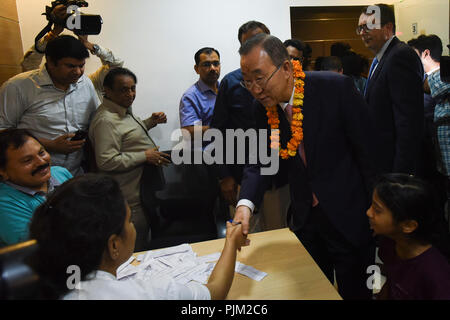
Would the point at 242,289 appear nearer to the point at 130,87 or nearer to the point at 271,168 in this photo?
the point at 271,168

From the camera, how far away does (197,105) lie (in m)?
2.96

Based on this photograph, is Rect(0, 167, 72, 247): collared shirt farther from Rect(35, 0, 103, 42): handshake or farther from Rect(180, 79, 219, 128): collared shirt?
Rect(180, 79, 219, 128): collared shirt

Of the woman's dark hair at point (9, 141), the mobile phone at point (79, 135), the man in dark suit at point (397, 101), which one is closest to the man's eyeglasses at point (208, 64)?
the mobile phone at point (79, 135)

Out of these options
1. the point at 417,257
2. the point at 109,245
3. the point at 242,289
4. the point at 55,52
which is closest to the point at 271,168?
the point at 242,289

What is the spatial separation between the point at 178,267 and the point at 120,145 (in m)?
1.28

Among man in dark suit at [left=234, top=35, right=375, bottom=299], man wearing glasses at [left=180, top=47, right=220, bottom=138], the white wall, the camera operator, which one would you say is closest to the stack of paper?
man in dark suit at [left=234, top=35, right=375, bottom=299]

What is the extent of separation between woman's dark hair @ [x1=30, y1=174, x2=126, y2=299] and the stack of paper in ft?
1.59

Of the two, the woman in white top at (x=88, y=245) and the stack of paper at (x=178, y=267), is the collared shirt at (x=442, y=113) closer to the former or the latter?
the stack of paper at (x=178, y=267)

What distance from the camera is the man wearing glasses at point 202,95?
290cm

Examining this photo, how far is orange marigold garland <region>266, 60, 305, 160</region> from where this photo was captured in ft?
4.95

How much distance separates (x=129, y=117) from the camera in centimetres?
252

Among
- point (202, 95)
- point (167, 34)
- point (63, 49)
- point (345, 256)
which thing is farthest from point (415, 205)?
point (167, 34)

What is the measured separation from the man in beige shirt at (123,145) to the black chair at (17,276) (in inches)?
64.0

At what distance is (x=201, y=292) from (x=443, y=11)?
392 cm
